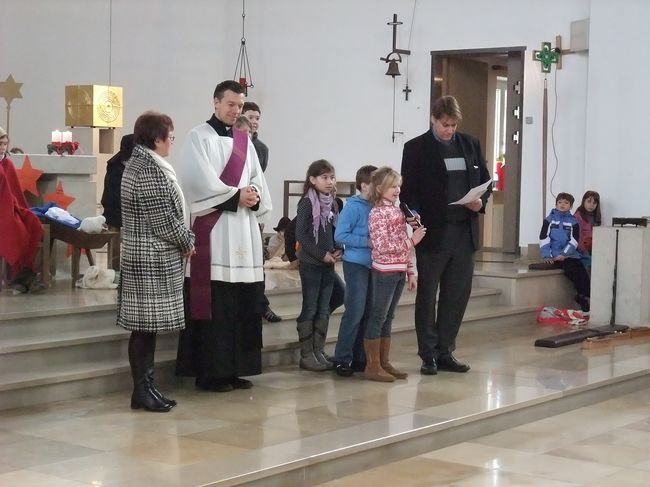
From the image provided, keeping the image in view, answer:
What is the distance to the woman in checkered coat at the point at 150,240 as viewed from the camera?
529 cm

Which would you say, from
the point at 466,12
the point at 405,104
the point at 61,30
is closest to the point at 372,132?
the point at 405,104

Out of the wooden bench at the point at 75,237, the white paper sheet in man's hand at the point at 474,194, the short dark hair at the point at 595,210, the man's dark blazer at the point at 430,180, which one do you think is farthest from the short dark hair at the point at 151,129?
the short dark hair at the point at 595,210

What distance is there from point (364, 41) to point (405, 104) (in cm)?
95

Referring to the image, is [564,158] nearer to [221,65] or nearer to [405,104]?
[405,104]

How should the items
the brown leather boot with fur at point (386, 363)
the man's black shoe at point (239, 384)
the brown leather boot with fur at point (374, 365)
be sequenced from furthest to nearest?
the brown leather boot with fur at point (386, 363)
the brown leather boot with fur at point (374, 365)
the man's black shoe at point (239, 384)

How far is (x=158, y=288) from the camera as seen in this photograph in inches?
210

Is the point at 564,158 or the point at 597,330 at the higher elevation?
the point at 564,158

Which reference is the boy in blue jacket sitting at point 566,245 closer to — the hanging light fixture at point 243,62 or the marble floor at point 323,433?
the marble floor at point 323,433

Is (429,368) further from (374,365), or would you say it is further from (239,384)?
(239,384)

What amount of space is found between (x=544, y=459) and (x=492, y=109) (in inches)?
346

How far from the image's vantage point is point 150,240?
17.4 feet

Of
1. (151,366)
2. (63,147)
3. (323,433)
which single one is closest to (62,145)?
(63,147)

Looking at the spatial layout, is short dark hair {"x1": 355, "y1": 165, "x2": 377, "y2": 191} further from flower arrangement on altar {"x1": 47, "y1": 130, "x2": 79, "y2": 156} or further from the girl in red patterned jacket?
flower arrangement on altar {"x1": 47, "y1": 130, "x2": 79, "y2": 156}

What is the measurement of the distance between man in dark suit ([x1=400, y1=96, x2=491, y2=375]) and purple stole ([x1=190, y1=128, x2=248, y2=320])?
45.4 inches
